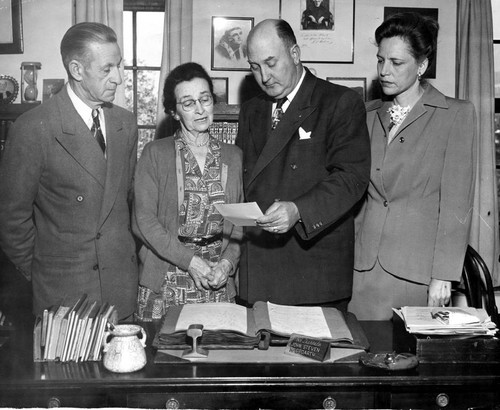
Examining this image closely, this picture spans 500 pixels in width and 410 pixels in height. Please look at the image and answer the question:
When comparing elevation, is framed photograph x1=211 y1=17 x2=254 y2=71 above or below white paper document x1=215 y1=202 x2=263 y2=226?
above

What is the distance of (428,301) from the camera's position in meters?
2.60

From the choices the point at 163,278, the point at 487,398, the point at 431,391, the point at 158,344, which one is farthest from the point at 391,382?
the point at 163,278

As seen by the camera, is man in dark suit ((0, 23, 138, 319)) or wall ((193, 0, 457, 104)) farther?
wall ((193, 0, 457, 104))

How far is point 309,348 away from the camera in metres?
1.83

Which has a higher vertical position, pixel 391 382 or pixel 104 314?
pixel 104 314

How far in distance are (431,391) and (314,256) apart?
0.94 m

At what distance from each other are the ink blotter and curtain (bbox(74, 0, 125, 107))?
3104 millimetres

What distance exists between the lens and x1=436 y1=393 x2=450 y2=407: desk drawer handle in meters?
1.78

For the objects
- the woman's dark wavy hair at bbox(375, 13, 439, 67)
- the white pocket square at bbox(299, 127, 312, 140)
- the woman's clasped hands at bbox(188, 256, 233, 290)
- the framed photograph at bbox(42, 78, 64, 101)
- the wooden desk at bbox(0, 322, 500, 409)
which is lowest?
the wooden desk at bbox(0, 322, 500, 409)

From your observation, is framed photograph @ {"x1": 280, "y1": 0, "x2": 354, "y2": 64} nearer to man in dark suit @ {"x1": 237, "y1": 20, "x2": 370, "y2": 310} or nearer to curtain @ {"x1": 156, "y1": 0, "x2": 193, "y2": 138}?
curtain @ {"x1": 156, "y1": 0, "x2": 193, "y2": 138}

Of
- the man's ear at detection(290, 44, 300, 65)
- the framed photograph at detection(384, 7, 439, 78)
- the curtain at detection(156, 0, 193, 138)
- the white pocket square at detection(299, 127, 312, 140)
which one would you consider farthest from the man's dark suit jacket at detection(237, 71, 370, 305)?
the framed photograph at detection(384, 7, 439, 78)

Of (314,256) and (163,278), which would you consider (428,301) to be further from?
(163,278)

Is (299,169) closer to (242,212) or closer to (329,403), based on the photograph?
→ (242,212)

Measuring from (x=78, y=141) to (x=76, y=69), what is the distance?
0.31 metres
